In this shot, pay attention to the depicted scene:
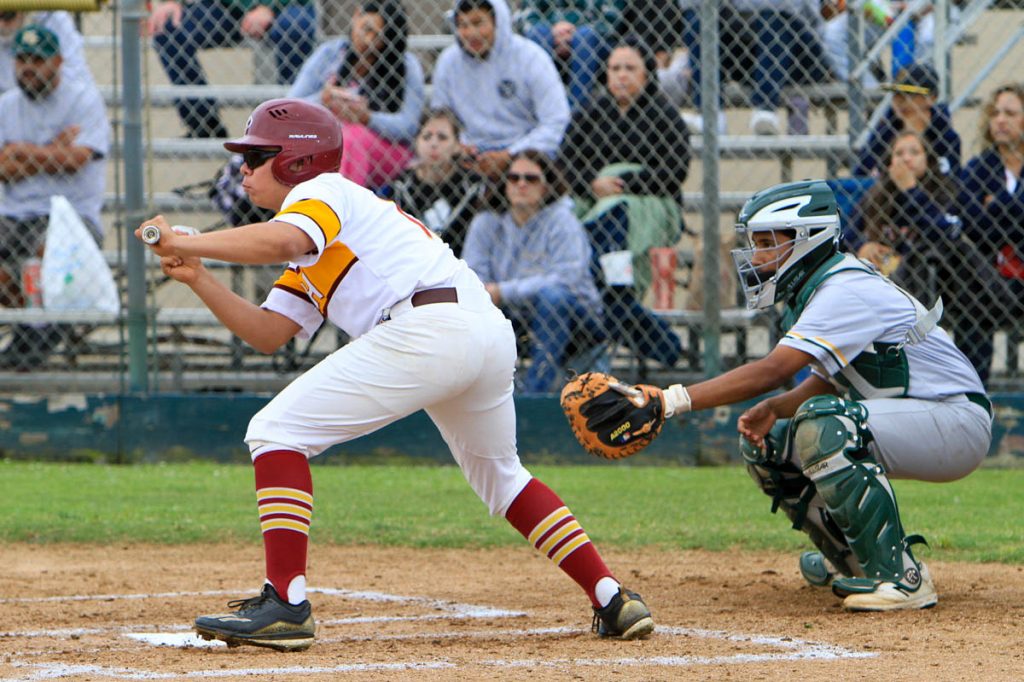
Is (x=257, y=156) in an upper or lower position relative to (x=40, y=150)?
upper

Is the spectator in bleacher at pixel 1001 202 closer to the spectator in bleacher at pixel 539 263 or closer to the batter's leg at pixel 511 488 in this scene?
the spectator in bleacher at pixel 539 263

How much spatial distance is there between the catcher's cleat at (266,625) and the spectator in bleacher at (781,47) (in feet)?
18.5

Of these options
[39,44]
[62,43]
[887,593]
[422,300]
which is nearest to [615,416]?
[422,300]

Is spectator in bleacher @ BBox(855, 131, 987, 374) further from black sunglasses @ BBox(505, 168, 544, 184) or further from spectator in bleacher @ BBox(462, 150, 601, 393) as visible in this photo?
black sunglasses @ BBox(505, 168, 544, 184)

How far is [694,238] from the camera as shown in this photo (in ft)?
29.2

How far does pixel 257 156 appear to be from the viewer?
440 centimetres

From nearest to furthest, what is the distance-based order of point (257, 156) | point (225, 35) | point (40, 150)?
1. point (257, 156)
2. point (40, 150)
3. point (225, 35)

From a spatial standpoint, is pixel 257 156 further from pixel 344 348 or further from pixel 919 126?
pixel 919 126

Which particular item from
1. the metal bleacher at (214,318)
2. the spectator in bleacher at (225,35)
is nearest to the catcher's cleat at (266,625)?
the metal bleacher at (214,318)

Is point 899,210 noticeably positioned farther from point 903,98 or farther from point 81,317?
point 81,317

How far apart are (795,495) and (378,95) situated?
479 centimetres

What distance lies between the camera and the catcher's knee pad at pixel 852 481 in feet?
15.4

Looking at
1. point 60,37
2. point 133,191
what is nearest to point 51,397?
point 133,191

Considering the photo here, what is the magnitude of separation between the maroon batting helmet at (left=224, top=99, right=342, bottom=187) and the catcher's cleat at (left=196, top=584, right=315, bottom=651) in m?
1.25
